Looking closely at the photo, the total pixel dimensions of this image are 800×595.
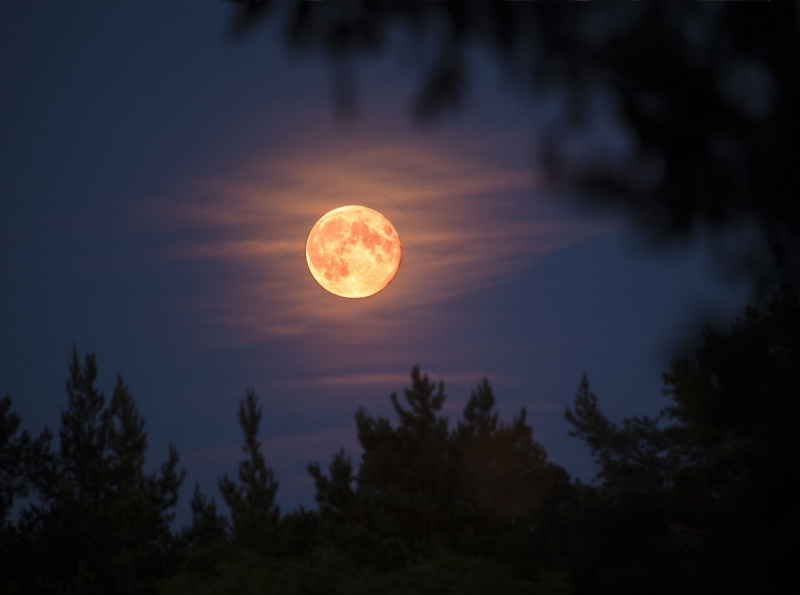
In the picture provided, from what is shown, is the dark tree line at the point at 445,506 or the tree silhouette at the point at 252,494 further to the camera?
the tree silhouette at the point at 252,494

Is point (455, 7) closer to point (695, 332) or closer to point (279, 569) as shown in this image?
point (695, 332)

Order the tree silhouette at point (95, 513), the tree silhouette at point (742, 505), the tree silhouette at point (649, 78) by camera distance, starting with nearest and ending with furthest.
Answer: the tree silhouette at point (742, 505)
the tree silhouette at point (649, 78)
the tree silhouette at point (95, 513)

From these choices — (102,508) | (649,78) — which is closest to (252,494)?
(102,508)

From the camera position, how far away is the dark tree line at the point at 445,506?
7.89ft

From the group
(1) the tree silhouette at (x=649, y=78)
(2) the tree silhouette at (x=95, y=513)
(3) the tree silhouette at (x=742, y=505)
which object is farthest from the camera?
(2) the tree silhouette at (x=95, y=513)

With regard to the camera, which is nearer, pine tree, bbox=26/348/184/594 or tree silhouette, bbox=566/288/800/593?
tree silhouette, bbox=566/288/800/593

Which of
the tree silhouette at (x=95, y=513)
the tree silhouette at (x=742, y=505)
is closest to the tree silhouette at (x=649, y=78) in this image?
the tree silhouette at (x=742, y=505)

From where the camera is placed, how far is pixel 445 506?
31.2 meters

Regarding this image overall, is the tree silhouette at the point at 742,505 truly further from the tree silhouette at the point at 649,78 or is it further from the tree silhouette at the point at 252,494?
the tree silhouette at the point at 252,494

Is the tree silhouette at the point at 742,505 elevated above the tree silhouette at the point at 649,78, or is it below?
below

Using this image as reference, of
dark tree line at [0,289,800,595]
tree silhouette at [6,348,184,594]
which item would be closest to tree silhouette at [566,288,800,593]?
dark tree line at [0,289,800,595]

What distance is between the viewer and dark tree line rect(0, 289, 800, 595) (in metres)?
2.40

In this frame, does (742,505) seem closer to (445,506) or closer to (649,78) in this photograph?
(649,78)

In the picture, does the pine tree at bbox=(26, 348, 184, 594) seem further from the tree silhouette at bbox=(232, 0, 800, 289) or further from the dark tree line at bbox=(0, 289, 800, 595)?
the tree silhouette at bbox=(232, 0, 800, 289)
